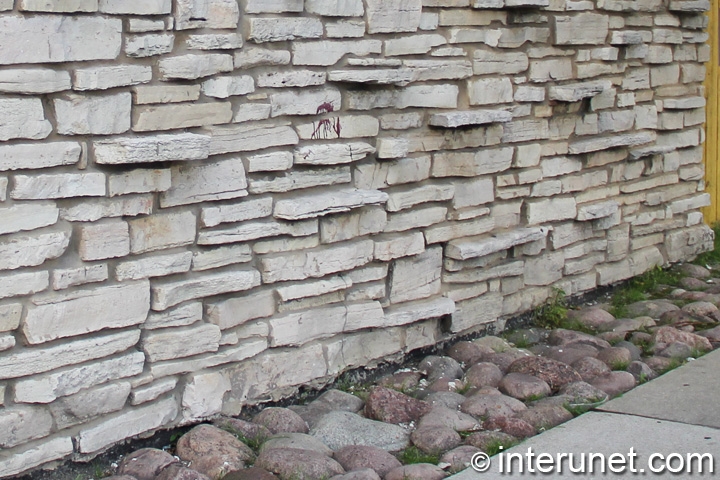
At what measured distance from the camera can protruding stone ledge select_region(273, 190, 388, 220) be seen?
4508mm

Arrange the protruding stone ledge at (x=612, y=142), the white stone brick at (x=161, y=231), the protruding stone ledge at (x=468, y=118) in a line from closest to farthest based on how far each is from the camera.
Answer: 1. the white stone brick at (x=161, y=231)
2. the protruding stone ledge at (x=468, y=118)
3. the protruding stone ledge at (x=612, y=142)

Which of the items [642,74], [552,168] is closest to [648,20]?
[642,74]

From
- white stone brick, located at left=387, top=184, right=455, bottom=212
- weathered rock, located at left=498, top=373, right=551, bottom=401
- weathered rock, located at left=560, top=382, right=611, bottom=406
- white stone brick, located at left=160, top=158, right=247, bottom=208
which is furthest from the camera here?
white stone brick, located at left=387, top=184, right=455, bottom=212

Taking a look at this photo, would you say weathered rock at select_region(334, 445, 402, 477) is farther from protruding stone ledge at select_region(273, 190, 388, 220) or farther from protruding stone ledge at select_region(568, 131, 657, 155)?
protruding stone ledge at select_region(568, 131, 657, 155)

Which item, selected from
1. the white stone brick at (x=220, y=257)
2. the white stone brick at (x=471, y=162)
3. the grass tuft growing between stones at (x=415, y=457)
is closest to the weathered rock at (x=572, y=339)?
the white stone brick at (x=471, y=162)

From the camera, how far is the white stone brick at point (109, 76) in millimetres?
3738

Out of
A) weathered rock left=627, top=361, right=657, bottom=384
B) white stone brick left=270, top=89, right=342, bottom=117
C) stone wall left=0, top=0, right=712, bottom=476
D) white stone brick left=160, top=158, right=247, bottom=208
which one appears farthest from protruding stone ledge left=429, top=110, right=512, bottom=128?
weathered rock left=627, top=361, right=657, bottom=384

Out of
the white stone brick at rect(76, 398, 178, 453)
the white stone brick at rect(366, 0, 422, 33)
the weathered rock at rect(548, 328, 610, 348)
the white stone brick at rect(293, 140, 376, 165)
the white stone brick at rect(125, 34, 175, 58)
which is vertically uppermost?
the white stone brick at rect(366, 0, 422, 33)

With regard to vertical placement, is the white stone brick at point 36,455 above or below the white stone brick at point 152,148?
below

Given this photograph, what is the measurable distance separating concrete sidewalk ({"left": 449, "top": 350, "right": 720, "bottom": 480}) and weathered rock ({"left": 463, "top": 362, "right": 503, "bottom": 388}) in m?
0.66

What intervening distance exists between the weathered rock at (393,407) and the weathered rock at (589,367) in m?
1.00

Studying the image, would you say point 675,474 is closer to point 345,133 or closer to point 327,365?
point 327,365

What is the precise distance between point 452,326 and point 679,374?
1.24 metres

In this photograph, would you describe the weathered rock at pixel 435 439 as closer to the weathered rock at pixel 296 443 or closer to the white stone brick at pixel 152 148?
the weathered rock at pixel 296 443
